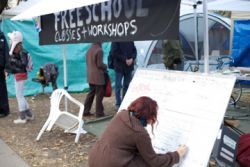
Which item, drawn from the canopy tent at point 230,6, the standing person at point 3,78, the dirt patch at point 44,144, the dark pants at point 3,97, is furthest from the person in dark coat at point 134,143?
the canopy tent at point 230,6

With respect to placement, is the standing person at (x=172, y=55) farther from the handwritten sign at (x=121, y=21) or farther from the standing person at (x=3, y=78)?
the handwritten sign at (x=121, y=21)

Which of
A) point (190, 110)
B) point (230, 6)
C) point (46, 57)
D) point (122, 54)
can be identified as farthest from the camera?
point (46, 57)

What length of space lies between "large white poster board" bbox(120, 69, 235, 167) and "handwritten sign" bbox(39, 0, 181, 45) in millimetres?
489

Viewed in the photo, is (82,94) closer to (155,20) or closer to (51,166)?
(51,166)

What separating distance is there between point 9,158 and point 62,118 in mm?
1179

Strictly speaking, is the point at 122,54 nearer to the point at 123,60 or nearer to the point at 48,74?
the point at 123,60

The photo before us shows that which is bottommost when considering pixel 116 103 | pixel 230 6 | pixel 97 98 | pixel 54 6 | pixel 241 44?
pixel 116 103

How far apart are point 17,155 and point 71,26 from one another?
80.6 inches

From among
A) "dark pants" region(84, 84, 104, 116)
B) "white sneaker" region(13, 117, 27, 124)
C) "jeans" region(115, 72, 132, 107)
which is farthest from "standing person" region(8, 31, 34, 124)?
"jeans" region(115, 72, 132, 107)

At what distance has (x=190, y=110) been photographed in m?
4.02

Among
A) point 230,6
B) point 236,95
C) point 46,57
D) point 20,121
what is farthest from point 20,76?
point 230,6

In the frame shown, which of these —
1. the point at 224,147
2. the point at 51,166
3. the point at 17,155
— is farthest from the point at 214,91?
the point at 17,155

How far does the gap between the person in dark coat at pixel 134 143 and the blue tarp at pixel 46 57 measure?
7.74m

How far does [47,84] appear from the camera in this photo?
36.4ft
